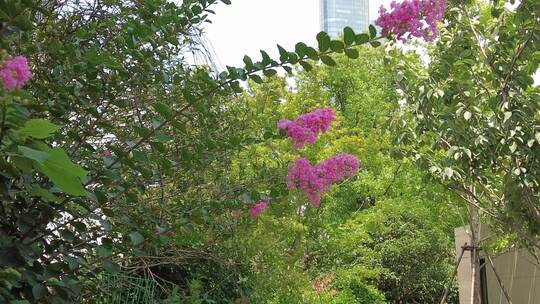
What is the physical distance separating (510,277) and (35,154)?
8.50 meters

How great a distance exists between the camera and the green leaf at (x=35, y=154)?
2.99ft

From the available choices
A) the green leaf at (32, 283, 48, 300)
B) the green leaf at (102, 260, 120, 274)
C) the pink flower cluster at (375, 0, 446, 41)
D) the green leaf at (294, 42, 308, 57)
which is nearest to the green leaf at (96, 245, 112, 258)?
the green leaf at (102, 260, 120, 274)

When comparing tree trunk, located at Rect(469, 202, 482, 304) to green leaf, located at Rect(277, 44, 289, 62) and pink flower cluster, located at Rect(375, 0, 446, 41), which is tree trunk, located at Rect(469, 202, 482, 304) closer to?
pink flower cluster, located at Rect(375, 0, 446, 41)

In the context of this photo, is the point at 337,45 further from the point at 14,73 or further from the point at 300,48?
the point at 14,73

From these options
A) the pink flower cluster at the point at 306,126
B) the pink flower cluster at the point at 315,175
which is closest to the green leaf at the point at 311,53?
the pink flower cluster at the point at 306,126

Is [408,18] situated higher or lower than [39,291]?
higher

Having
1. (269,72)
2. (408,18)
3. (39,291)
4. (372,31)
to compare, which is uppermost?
(408,18)

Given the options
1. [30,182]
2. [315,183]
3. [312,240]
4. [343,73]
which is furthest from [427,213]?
[30,182]

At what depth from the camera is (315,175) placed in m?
2.82

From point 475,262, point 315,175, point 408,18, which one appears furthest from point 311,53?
point 475,262

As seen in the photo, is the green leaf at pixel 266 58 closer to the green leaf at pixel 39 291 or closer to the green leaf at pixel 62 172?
the green leaf at pixel 39 291

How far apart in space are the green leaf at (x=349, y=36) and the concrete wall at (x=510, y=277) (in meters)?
6.25

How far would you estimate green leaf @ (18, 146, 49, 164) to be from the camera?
2.99ft

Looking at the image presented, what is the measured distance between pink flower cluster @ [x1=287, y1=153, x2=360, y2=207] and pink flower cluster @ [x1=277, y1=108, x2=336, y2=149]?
108 mm
